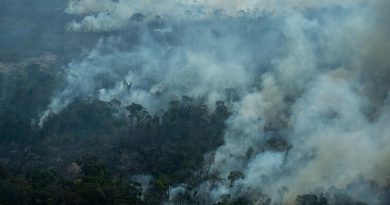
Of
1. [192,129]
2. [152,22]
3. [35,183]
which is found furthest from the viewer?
[152,22]

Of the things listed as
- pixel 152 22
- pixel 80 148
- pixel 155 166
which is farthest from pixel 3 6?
pixel 155 166

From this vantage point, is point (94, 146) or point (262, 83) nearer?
point (94, 146)

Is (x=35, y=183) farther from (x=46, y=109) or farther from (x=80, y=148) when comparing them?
(x=46, y=109)
